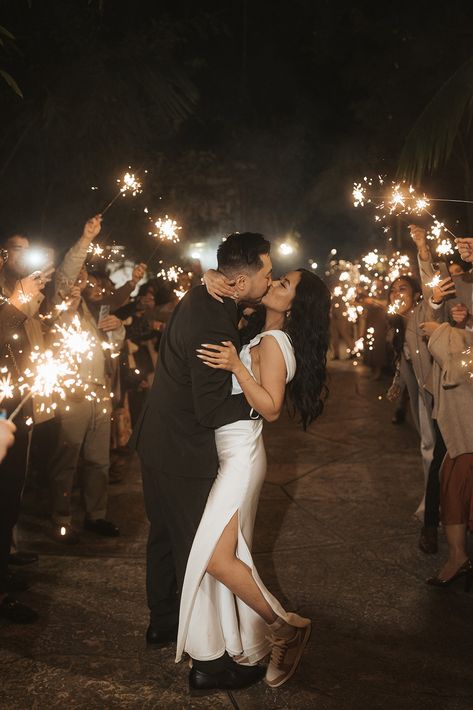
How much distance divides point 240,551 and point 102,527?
2.47m

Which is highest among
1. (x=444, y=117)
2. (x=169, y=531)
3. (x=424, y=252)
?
(x=444, y=117)

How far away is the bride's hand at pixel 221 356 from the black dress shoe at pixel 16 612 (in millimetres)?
2109

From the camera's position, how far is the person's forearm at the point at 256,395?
3.51m

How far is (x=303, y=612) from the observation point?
454 cm

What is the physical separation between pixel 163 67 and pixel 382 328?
23.2 ft

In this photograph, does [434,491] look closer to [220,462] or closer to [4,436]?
[220,462]

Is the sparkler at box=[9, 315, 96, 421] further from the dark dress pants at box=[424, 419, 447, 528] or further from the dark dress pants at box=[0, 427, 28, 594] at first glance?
the dark dress pants at box=[424, 419, 447, 528]

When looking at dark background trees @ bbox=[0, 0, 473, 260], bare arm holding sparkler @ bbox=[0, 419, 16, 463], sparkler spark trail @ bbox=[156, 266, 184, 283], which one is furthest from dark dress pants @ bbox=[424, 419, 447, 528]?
sparkler spark trail @ bbox=[156, 266, 184, 283]

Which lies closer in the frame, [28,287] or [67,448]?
[28,287]

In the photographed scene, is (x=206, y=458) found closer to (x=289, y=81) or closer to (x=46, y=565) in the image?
(x=46, y=565)

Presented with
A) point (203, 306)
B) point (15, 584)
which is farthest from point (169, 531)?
point (15, 584)

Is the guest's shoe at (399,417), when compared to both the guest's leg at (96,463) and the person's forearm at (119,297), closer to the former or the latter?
the person's forearm at (119,297)

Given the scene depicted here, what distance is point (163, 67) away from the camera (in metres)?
11.3

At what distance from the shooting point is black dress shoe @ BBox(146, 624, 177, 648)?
4039 mm
